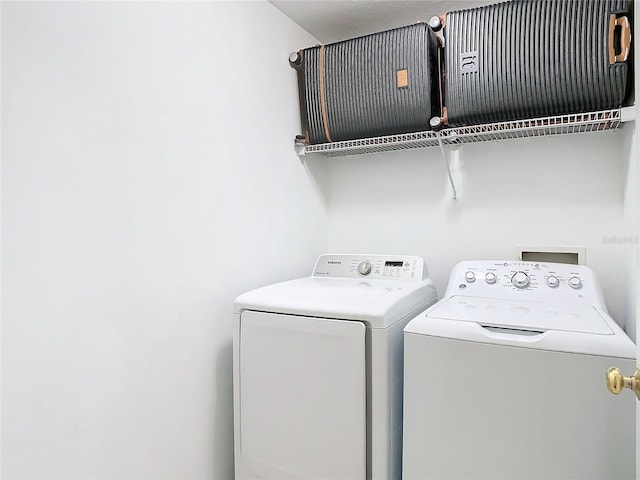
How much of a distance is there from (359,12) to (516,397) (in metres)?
1.77

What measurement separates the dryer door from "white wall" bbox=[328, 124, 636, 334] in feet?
3.36

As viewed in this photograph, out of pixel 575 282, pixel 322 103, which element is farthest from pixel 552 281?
pixel 322 103

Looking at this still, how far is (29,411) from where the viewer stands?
1.09 metres

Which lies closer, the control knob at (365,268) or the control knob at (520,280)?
the control knob at (520,280)

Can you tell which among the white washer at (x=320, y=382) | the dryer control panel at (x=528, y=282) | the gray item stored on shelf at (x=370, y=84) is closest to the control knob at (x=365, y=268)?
the white washer at (x=320, y=382)

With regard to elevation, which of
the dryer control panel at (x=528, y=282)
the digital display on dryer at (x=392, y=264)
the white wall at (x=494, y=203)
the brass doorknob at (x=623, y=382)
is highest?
the white wall at (x=494, y=203)

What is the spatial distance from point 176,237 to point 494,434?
1.20 m

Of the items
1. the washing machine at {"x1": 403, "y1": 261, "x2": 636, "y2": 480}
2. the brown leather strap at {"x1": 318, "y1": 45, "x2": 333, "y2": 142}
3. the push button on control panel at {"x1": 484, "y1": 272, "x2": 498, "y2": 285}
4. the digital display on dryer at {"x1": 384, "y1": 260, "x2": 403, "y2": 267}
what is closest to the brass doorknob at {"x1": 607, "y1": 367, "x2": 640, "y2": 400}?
the washing machine at {"x1": 403, "y1": 261, "x2": 636, "y2": 480}

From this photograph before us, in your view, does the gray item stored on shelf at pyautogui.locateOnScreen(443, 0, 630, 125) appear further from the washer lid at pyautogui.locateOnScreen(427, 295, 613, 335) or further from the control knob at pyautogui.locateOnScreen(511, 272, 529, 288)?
the washer lid at pyautogui.locateOnScreen(427, 295, 613, 335)

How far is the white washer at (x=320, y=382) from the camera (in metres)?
1.38

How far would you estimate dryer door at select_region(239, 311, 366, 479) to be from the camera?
54.7 inches

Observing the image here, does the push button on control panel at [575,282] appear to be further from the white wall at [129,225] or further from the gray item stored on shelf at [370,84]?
the white wall at [129,225]

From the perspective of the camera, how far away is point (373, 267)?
1991 millimetres

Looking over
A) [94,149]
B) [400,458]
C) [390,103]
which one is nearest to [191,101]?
[94,149]
